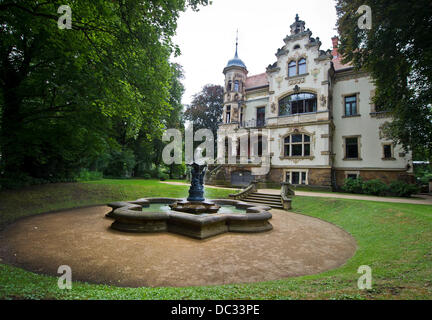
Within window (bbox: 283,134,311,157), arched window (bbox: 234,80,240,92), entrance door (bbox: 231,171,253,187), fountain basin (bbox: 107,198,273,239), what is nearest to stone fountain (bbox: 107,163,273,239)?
fountain basin (bbox: 107,198,273,239)

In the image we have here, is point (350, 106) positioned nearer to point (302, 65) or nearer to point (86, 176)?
point (302, 65)

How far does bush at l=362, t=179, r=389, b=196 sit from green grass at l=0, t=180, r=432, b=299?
8.05 metres

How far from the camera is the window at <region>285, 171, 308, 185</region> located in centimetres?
2286

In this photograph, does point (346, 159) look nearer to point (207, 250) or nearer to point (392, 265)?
point (392, 265)

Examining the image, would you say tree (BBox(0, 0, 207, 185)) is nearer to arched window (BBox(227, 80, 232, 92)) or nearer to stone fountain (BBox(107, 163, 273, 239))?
stone fountain (BBox(107, 163, 273, 239))

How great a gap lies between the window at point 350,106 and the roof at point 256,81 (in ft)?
34.8

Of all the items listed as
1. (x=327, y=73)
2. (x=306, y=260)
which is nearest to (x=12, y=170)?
(x=306, y=260)

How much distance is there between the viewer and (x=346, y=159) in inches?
872

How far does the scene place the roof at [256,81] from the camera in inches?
1161

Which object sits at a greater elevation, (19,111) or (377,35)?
(377,35)

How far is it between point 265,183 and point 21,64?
842 inches

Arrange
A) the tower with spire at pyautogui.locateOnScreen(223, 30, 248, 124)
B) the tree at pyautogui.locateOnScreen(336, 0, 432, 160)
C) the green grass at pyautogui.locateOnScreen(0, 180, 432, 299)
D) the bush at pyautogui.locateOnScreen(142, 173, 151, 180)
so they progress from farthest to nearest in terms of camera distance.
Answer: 1. the bush at pyautogui.locateOnScreen(142, 173, 151, 180)
2. the tower with spire at pyautogui.locateOnScreen(223, 30, 248, 124)
3. the tree at pyautogui.locateOnScreen(336, 0, 432, 160)
4. the green grass at pyautogui.locateOnScreen(0, 180, 432, 299)

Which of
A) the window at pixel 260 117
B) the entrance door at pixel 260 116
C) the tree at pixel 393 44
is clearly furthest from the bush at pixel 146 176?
the tree at pixel 393 44

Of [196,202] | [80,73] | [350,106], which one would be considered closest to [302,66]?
[350,106]
